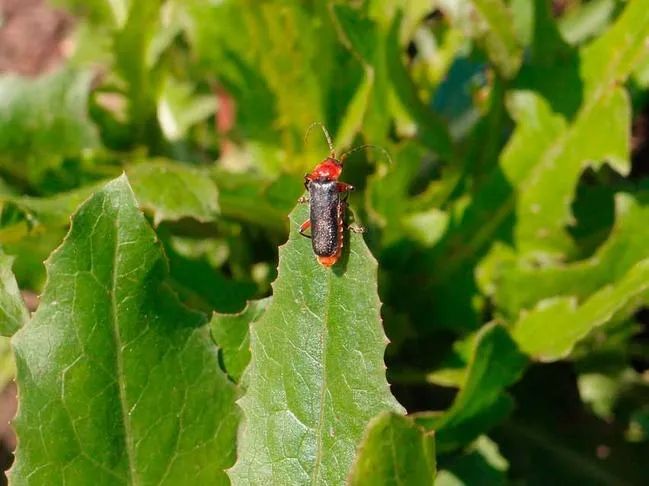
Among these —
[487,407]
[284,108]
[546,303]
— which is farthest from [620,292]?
[284,108]

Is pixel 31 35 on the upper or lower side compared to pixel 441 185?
lower

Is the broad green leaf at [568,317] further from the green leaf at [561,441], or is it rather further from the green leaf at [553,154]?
the green leaf at [561,441]

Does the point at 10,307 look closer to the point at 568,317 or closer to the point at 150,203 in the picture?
the point at 150,203

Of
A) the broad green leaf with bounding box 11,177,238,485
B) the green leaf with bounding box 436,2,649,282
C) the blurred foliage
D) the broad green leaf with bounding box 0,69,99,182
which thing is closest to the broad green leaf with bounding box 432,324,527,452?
the blurred foliage

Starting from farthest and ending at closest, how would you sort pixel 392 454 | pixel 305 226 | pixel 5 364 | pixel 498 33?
pixel 5 364
pixel 498 33
pixel 305 226
pixel 392 454

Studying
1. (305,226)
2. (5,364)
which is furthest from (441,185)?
(5,364)

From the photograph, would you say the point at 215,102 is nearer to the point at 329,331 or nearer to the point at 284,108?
the point at 284,108

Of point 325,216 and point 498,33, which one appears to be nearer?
point 325,216

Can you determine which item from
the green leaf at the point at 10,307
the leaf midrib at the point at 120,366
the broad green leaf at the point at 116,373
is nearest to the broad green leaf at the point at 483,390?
the broad green leaf at the point at 116,373
